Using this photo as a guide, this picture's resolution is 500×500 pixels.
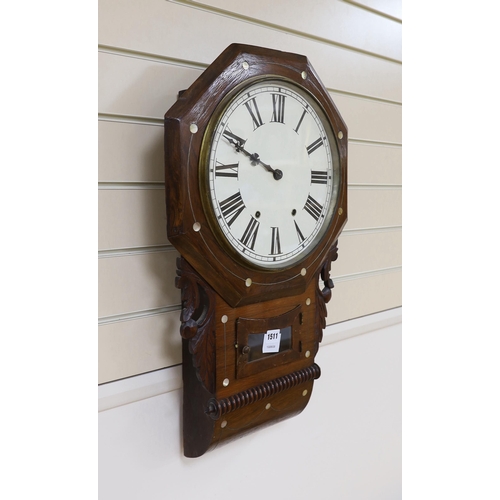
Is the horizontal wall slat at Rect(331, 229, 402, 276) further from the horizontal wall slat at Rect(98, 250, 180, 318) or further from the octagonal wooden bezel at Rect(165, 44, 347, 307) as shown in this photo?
the horizontal wall slat at Rect(98, 250, 180, 318)

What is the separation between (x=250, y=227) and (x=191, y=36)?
44 cm

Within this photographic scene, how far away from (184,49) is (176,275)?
49 cm

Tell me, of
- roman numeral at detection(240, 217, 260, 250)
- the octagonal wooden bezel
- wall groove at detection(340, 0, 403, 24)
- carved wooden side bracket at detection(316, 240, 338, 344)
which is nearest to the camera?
the octagonal wooden bezel

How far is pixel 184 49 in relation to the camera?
117 cm

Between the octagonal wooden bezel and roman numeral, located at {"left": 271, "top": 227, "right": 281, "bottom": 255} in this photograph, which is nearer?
the octagonal wooden bezel

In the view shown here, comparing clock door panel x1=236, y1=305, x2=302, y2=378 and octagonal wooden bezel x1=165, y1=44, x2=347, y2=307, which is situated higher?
octagonal wooden bezel x1=165, y1=44, x2=347, y2=307

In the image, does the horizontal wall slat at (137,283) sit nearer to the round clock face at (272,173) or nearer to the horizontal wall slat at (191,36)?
the round clock face at (272,173)

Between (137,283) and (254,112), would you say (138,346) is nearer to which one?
(137,283)

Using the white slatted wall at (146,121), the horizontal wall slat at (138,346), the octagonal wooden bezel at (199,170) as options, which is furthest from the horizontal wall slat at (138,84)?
the horizontal wall slat at (138,346)

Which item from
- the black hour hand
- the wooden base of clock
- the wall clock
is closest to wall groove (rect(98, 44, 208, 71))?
the wall clock

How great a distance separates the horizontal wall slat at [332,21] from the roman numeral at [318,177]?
0.41 metres

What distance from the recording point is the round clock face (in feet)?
3.51

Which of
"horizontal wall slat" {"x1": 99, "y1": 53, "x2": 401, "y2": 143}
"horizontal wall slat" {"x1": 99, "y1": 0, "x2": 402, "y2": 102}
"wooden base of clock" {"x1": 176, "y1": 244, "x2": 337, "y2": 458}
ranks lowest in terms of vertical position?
"wooden base of clock" {"x1": 176, "y1": 244, "x2": 337, "y2": 458}

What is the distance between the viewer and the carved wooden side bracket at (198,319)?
1.08m
